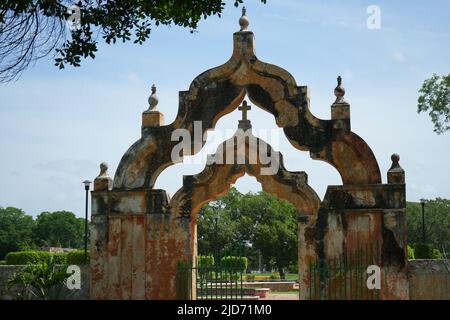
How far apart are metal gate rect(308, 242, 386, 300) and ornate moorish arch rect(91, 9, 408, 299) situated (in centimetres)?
13

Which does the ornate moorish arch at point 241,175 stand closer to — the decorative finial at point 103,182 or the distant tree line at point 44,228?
the decorative finial at point 103,182

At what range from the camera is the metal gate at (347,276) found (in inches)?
423

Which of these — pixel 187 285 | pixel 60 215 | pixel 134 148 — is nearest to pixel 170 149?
pixel 134 148

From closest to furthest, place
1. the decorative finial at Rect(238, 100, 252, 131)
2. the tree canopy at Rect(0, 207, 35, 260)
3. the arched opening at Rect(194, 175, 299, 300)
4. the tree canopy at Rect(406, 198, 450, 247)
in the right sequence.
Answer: the decorative finial at Rect(238, 100, 252, 131) → the arched opening at Rect(194, 175, 299, 300) → the tree canopy at Rect(406, 198, 450, 247) → the tree canopy at Rect(0, 207, 35, 260)

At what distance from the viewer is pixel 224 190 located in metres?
11.7

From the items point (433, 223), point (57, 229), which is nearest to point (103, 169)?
point (433, 223)

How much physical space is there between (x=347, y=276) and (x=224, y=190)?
9.68 ft

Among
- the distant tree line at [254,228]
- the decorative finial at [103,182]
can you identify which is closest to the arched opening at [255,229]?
the distant tree line at [254,228]

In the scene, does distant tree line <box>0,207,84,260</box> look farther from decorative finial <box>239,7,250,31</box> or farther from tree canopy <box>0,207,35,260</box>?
decorative finial <box>239,7,250,31</box>

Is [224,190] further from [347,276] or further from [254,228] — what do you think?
[254,228]

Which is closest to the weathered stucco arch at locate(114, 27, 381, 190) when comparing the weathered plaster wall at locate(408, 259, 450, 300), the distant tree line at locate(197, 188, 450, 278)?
the weathered plaster wall at locate(408, 259, 450, 300)

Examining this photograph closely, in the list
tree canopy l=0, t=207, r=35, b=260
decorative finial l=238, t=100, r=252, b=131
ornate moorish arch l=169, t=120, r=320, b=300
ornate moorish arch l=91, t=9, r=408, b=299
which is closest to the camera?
ornate moorish arch l=91, t=9, r=408, b=299

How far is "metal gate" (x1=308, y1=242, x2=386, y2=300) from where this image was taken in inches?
423

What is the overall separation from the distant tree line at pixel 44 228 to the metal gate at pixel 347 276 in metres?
59.8
